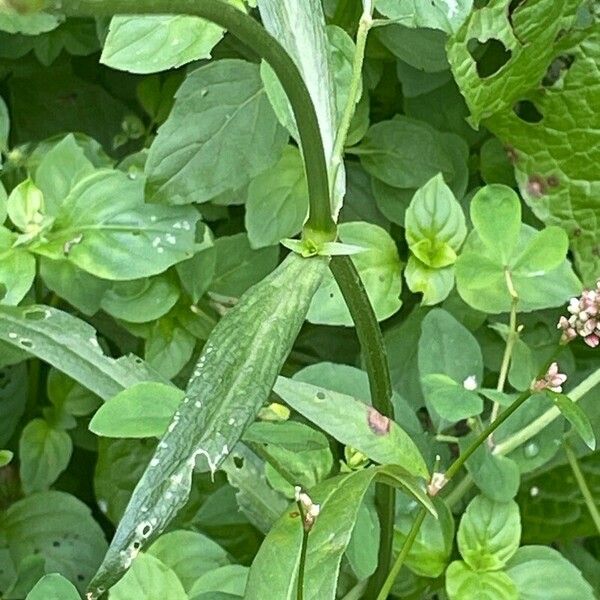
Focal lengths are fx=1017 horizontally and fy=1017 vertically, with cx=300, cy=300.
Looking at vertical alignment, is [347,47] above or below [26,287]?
above

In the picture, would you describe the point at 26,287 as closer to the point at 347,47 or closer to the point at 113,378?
the point at 113,378

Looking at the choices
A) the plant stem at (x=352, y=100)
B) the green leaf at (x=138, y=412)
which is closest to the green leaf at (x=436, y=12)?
the plant stem at (x=352, y=100)

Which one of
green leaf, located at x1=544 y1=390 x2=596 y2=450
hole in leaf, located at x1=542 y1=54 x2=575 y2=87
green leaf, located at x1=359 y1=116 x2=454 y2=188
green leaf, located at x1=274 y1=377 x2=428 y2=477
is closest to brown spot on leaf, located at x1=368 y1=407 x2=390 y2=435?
green leaf, located at x1=274 y1=377 x2=428 y2=477

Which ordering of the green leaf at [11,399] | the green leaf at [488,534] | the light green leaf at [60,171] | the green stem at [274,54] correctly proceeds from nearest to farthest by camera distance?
the green stem at [274,54] → the green leaf at [488,534] → the light green leaf at [60,171] → the green leaf at [11,399]

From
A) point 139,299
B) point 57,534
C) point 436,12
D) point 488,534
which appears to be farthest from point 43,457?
point 436,12

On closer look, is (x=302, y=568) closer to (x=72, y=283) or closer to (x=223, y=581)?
(x=223, y=581)

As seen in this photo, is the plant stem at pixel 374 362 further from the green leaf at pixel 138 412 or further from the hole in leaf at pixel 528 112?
the hole in leaf at pixel 528 112

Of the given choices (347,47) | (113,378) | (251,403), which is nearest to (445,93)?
(347,47)
